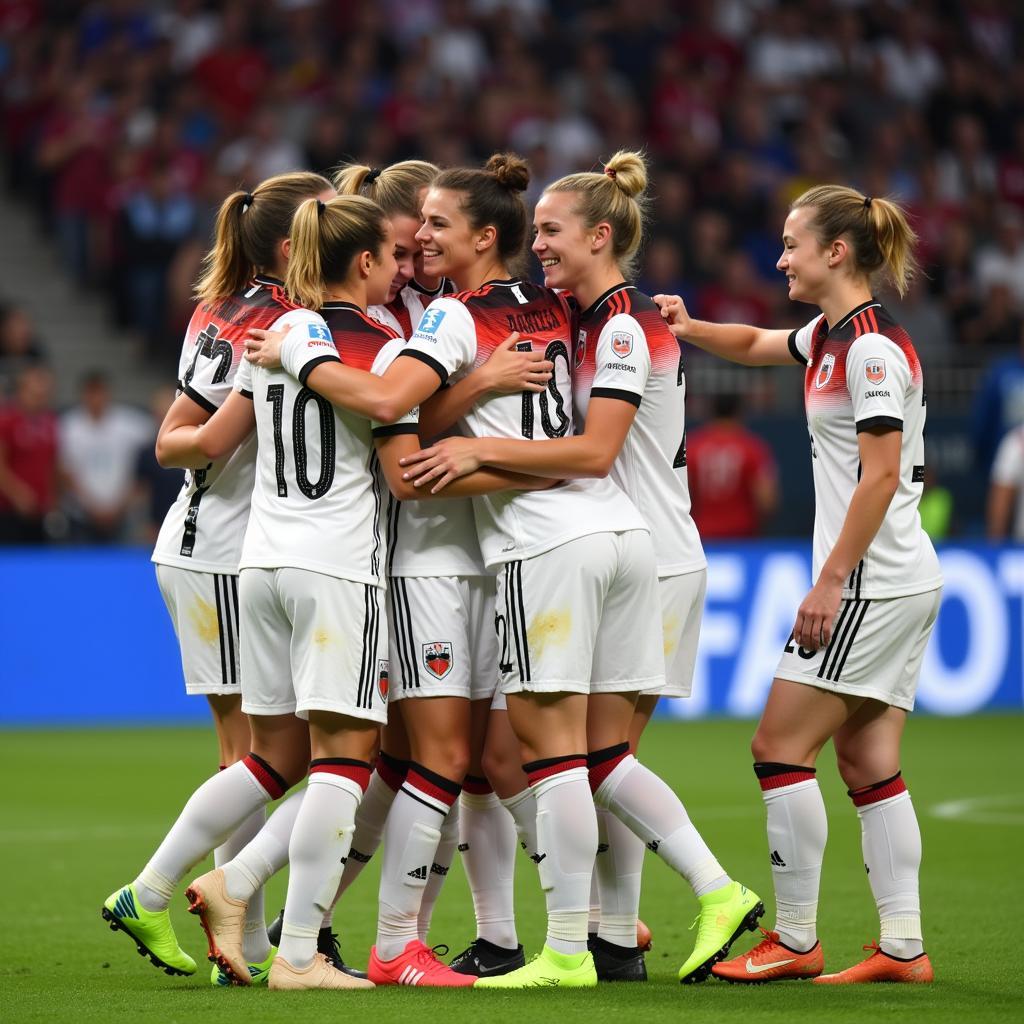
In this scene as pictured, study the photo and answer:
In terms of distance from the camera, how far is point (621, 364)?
4.96 m

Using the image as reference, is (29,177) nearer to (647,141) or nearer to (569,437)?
(647,141)

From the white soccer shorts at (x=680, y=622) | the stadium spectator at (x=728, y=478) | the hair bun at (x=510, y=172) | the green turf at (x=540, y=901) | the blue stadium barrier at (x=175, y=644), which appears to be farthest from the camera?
the stadium spectator at (x=728, y=478)

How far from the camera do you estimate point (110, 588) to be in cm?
1224

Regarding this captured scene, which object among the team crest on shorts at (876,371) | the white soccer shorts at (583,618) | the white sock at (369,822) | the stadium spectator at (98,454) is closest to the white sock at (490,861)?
the white sock at (369,822)

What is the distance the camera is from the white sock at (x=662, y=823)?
4965mm

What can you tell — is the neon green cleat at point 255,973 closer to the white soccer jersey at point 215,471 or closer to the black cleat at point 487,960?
the black cleat at point 487,960

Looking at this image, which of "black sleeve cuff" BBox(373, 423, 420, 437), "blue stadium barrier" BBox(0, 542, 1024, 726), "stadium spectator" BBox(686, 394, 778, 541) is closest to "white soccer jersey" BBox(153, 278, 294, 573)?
"black sleeve cuff" BBox(373, 423, 420, 437)

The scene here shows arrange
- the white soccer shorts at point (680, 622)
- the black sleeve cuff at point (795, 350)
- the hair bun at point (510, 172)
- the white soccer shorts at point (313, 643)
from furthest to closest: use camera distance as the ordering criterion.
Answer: the black sleeve cuff at point (795, 350)
the white soccer shorts at point (680, 622)
the hair bun at point (510, 172)
the white soccer shorts at point (313, 643)

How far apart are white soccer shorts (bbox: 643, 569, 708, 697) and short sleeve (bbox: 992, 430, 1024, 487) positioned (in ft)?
26.4

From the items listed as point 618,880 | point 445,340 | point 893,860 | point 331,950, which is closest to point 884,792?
point 893,860

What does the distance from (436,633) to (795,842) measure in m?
1.18

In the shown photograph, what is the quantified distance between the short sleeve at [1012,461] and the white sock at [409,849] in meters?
8.75

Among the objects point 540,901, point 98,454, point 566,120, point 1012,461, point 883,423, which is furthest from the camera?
point 566,120

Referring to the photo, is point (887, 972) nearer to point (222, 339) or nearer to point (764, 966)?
point (764, 966)
